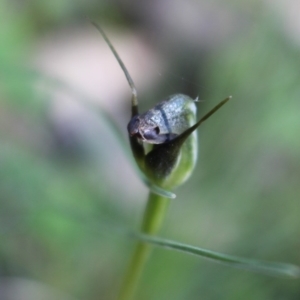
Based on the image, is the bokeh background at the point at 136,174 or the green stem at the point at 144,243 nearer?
the green stem at the point at 144,243

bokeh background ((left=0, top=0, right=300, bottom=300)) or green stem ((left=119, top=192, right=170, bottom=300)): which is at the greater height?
bokeh background ((left=0, top=0, right=300, bottom=300))

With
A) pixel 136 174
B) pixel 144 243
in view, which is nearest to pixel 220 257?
pixel 144 243

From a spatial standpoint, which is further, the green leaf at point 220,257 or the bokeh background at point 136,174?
the bokeh background at point 136,174

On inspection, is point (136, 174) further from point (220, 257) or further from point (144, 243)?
point (220, 257)

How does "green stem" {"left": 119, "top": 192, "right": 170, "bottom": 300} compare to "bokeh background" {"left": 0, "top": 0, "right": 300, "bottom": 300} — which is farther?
"bokeh background" {"left": 0, "top": 0, "right": 300, "bottom": 300}

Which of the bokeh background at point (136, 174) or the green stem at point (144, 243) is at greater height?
the bokeh background at point (136, 174)

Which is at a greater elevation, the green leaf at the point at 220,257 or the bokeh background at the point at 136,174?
the bokeh background at the point at 136,174
